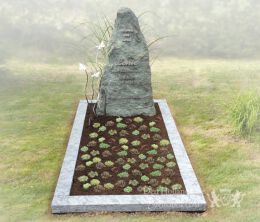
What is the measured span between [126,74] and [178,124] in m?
1.33

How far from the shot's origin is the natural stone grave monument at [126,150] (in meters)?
6.48

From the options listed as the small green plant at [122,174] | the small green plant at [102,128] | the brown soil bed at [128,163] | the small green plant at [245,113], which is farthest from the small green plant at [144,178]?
the small green plant at [245,113]

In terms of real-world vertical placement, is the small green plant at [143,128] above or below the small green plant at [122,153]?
below

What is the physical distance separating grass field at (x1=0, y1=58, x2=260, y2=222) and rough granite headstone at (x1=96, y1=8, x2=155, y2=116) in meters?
0.83

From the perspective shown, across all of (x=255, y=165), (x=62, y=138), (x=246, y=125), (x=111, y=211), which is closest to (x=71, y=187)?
(x=111, y=211)

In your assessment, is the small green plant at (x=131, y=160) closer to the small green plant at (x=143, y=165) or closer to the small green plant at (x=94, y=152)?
the small green plant at (x=143, y=165)

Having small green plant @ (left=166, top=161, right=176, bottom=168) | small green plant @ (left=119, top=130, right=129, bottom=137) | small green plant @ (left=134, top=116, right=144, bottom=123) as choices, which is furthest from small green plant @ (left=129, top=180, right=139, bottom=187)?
small green plant @ (left=134, top=116, right=144, bottom=123)

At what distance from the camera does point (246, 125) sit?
866 cm

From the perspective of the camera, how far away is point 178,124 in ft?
30.5

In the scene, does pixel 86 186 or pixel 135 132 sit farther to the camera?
pixel 135 132

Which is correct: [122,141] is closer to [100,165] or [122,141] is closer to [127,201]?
[100,165]

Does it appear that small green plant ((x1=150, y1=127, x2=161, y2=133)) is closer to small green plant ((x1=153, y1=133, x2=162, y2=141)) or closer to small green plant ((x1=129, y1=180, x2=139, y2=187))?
small green plant ((x1=153, y1=133, x2=162, y2=141))

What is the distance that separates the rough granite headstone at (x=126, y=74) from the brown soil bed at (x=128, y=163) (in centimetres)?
19

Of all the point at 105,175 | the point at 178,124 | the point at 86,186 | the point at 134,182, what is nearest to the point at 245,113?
the point at 178,124
